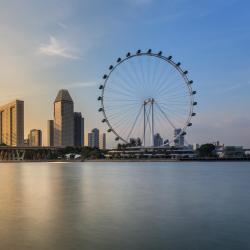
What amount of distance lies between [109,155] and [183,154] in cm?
3294

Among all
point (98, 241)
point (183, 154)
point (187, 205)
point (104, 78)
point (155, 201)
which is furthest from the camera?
point (183, 154)

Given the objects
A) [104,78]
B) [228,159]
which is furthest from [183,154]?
[104,78]

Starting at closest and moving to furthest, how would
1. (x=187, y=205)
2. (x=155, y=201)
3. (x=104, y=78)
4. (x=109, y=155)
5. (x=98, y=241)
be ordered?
(x=98, y=241)
(x=187, y=205)
(x=155, y=201)
(x=104, y=78)
(x=109, y=155)

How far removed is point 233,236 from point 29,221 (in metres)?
11.0

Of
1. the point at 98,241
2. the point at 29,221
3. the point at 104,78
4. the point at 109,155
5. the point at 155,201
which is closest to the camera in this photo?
the point at 98,241

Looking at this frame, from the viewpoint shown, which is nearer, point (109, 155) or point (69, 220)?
point (69, 220)

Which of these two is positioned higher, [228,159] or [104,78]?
[104,78]

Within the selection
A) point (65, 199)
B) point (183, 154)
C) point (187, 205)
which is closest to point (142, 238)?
point (187, 205)

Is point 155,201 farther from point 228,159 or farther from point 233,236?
point 228,159

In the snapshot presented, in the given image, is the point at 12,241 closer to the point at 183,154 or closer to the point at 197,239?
the point at 197,239

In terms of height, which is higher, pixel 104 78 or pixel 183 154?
pixel 104 78

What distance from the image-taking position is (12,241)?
19625 mm

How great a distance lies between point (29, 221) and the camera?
2477cm

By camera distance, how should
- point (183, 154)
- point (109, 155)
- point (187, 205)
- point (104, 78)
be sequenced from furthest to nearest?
1. point (109, 155)
2. point (183, 154)
3. point (104, 78)
4. point (187, 205)
